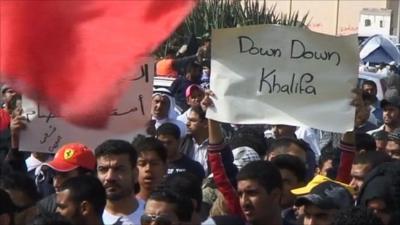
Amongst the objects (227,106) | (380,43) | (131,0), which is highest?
(131,0)

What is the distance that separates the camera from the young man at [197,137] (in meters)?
8.68

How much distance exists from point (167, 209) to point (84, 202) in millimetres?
557

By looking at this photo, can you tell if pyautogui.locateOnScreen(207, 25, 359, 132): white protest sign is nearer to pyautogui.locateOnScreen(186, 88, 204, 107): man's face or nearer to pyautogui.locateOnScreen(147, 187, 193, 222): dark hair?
pyautogui.locateOnScreen(147, 187, 193, 222): dark hair

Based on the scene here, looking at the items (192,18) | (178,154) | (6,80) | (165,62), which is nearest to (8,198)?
(6,80)

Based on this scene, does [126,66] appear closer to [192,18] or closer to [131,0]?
[131,0]

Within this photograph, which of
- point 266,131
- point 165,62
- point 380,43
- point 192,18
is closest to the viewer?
point 266,131

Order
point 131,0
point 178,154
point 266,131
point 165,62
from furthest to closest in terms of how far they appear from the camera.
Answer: point 165,62 → point 266,131 → point 178,154 → point 131,0

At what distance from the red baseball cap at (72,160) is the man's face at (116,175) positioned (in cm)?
29

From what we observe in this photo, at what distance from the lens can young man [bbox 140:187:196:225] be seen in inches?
221

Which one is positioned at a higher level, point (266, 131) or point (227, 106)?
point (227, 106)

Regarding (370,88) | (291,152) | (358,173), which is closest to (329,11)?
(370,88)

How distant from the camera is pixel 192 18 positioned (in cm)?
1788

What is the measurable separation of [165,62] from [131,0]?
7.01 m

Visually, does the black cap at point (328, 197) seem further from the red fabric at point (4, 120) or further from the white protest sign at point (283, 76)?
the red fabric at point (4, 120)
